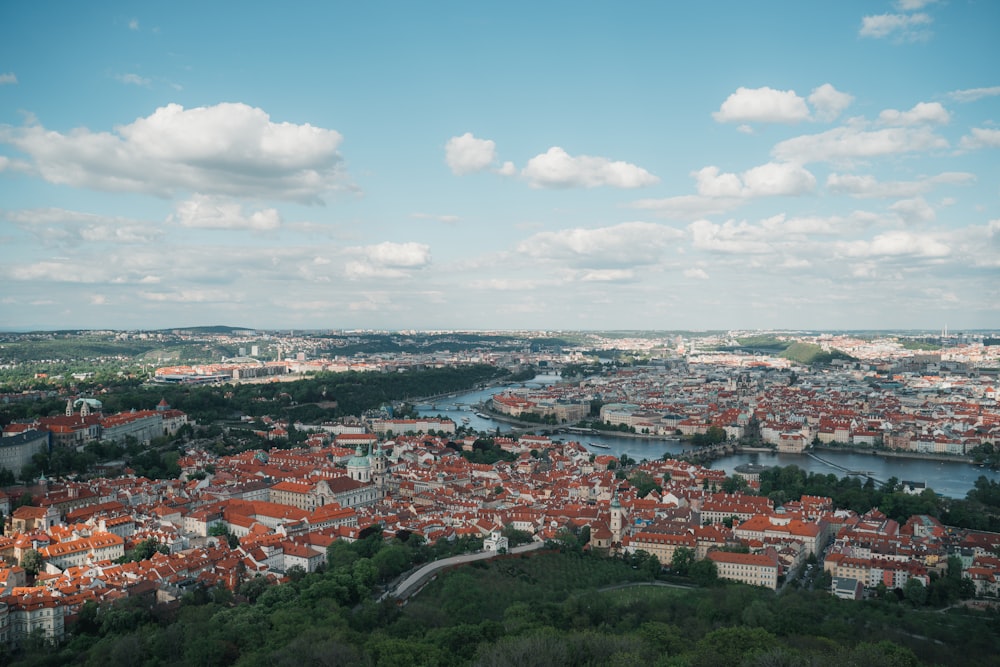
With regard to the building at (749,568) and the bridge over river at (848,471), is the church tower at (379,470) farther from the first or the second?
the bridge over river at (848,471)

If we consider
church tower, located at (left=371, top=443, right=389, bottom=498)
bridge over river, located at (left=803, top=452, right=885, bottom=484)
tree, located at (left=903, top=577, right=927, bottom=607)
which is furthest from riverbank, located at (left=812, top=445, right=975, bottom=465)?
tree, located at (left=903, top=577, right=927, bottom=607)

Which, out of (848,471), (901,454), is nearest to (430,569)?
(848,471)

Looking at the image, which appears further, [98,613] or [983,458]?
[983,458]

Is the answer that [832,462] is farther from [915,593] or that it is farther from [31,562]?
[31,562]

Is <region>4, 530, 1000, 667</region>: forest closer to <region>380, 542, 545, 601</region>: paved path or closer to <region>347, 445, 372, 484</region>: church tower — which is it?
<region>380, 542, 545, 601</region>: paved path

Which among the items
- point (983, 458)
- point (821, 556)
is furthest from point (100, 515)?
point (983, 458)

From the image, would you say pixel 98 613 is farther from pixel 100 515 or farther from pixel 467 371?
pixel 467 371
